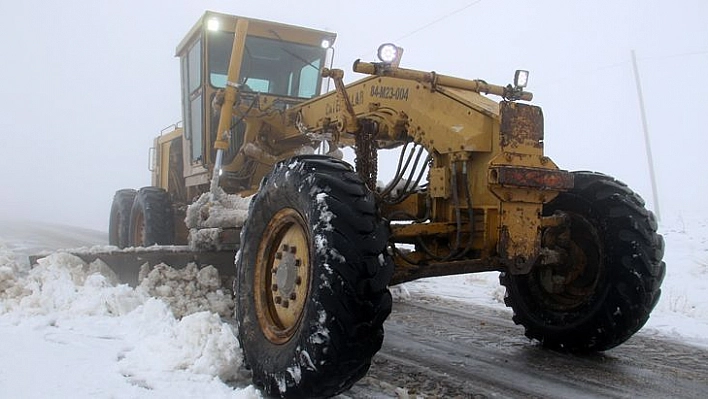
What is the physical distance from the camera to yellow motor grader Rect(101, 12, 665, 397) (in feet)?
10.5

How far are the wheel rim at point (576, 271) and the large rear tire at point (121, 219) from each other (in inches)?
A: 257

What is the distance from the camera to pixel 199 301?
571 cm

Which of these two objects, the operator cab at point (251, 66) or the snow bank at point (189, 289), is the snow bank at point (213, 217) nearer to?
the snow bank at point (189, 289)

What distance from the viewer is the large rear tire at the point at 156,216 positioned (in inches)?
316

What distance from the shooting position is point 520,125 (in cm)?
404

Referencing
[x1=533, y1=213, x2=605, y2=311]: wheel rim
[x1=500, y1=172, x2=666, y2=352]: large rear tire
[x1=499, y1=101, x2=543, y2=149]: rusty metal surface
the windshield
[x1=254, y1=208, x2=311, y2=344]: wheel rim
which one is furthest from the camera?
the windshield

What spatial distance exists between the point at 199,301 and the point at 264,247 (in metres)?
2.05

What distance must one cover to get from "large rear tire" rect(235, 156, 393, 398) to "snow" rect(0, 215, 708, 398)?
0.11 m

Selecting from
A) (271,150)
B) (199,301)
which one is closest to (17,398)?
(199,301)

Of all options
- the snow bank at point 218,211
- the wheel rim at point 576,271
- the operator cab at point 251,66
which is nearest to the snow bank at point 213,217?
the snow bank at point 218,211

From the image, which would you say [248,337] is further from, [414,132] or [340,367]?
[414,132]

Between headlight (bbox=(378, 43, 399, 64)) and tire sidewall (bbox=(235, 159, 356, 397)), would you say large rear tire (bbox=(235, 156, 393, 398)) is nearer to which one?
tire sidewall (bbox=(235, 159, 356, 397))

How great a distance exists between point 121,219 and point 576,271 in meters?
7.15

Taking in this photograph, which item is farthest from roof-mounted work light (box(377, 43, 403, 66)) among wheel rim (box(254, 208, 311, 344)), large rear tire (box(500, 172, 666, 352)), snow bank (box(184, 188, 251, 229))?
snow bank (box(184, 188, 251, 229))
